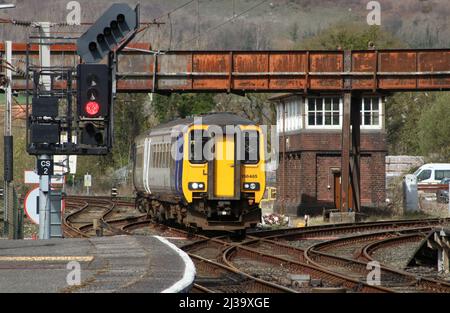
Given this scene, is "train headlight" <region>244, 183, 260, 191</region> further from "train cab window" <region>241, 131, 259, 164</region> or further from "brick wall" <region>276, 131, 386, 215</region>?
"brick wall" <region>276, 131, 386, 215</region>

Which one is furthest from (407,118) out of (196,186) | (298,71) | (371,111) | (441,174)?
(196,186)

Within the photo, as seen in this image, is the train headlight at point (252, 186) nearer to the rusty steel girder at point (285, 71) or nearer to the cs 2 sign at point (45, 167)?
the cs 2 sign at point (45, 167)

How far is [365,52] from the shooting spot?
38406 millimetres

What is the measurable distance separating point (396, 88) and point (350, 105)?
5.59ft

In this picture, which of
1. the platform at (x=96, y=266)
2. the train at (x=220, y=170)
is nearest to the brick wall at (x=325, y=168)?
the train at (x=220, y=170)

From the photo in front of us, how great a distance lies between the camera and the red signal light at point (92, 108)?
1598cm

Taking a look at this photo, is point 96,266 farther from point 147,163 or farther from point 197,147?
point 147,163

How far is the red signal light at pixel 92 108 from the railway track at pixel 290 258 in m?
2.96

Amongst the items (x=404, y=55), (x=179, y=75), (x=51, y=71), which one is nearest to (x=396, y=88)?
(x=404, y=55)

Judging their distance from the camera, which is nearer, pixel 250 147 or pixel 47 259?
pixel 47 259

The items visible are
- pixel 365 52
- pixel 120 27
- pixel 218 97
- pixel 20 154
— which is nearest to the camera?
pixel 120 27

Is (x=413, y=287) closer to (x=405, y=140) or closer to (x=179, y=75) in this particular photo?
(x=179, y=75)

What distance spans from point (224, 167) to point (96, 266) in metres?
13.6

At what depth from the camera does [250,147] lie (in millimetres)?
27438
